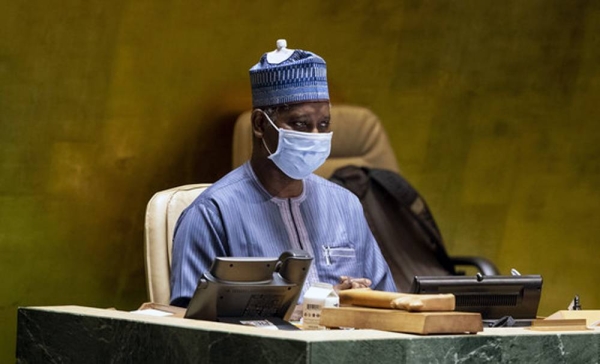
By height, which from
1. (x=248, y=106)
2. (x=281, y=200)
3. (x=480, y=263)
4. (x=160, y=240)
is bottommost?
(x=480, y=263)

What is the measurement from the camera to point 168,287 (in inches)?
152

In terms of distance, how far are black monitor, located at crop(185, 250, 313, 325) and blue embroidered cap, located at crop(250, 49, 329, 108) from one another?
780 millimetres

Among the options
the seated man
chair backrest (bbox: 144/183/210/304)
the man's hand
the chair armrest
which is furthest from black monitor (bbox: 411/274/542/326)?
the chair armrest

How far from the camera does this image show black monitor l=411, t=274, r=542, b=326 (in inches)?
120

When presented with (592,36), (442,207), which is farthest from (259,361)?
(592,36)

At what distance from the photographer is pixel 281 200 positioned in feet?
12.4

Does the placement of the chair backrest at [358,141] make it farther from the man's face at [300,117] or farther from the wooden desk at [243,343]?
the wooden desk at [243,343]

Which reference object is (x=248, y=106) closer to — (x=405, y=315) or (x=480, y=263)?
(x=480, y=263)

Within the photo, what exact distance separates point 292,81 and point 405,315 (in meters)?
1.23

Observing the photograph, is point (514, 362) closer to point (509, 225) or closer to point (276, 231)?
point (276, 231)

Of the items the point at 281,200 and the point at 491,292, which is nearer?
the point at 491,292

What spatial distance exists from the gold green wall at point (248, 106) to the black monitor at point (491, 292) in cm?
215

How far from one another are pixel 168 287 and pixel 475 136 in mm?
2680

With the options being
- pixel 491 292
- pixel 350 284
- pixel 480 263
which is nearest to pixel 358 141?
pixel 480 263
